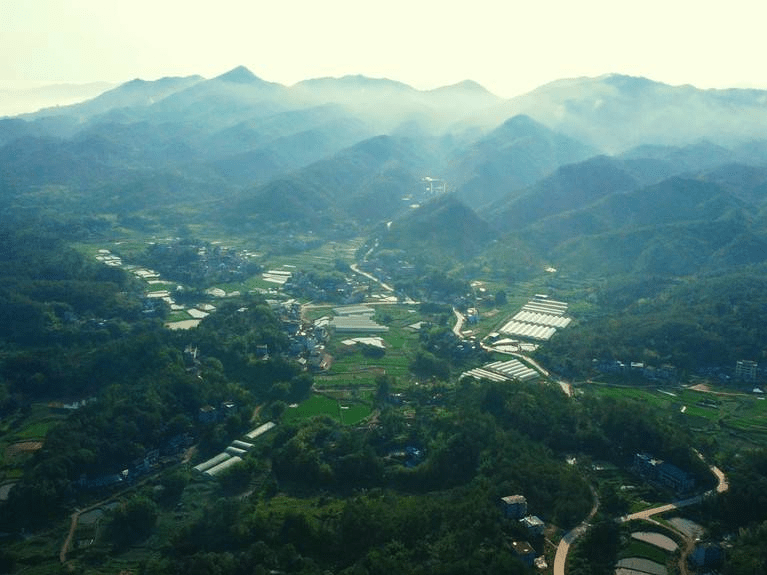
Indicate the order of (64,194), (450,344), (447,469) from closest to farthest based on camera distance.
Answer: (447,469) < (450,344) < (64,194)

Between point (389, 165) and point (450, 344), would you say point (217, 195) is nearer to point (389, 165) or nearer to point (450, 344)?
point (389, 165)

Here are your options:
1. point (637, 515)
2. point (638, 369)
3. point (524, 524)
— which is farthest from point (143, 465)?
point (638, 369)

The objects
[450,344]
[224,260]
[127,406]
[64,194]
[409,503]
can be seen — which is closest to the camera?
[409,503]

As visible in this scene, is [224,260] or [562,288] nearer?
[562,288]

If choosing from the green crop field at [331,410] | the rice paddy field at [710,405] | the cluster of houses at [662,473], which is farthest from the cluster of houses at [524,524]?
the rice paddy field at [710,405]

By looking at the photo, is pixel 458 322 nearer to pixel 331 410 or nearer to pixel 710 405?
pixel 331 410

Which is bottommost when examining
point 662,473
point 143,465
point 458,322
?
point 662,473

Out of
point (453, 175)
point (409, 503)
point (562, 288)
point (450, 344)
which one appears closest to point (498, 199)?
point (453, 175)

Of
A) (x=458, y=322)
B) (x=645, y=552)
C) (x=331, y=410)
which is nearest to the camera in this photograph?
(x=645, y=552)
